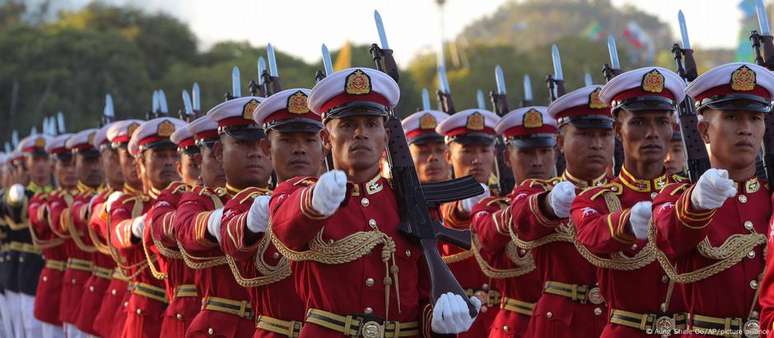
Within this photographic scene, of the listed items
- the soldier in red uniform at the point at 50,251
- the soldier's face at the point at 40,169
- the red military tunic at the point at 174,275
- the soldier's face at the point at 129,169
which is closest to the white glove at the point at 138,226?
the red military tunic at the point at 174,275

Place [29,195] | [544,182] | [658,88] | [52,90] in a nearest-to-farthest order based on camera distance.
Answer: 1. [658,88]
2. [544,182]
3. [29,195]
4. [52,90]

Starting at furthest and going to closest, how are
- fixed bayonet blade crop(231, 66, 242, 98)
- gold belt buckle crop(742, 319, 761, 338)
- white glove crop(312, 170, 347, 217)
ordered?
fixed bayonet blade crop(231, 66, 242, 98) < gold belt buckle crop(742, 319, 761, 338) < white glove crop(312, 170, 347, 217)

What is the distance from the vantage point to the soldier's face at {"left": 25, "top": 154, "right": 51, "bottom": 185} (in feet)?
53.9

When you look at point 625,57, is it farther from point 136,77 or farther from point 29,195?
point 29,195

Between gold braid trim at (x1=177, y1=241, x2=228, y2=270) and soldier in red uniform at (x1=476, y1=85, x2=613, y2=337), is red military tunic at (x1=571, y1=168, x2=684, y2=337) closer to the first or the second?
soldier in red uniform at (x1=476, y1=85, x2=613, y2=337)

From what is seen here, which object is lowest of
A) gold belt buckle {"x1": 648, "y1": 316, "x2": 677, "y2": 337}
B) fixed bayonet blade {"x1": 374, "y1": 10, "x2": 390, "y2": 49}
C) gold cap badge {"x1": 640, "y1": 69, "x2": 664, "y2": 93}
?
gold belt buckle {"x1": 648, "y1": 316, "x2": 677, "y2": 337}

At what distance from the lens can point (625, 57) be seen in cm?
4238

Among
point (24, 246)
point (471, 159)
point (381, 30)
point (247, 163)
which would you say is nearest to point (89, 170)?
point (24, 246)

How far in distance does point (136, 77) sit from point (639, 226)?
105 feet

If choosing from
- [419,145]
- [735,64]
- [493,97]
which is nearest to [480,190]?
[735,64]

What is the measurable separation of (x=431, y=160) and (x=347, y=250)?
4.79 meters

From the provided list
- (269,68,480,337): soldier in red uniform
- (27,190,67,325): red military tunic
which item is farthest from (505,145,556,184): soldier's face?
(27,190,67,325): red military tunic

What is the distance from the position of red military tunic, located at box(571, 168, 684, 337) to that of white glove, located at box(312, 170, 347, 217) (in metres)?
1.61

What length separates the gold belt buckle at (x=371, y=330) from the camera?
6398 millimetres
